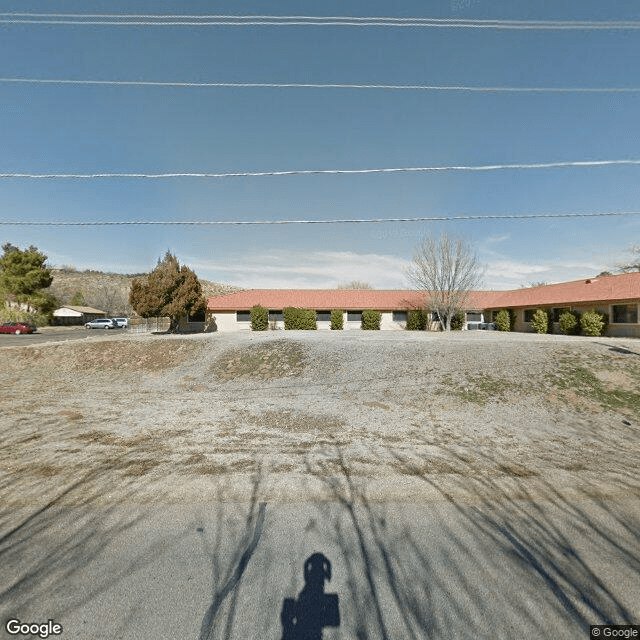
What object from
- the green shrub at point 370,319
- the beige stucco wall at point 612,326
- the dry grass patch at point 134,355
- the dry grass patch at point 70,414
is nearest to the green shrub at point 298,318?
the green shrub at point 370,319

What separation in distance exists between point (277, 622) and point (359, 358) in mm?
11266

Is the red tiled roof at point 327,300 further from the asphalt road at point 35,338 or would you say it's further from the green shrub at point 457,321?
the asphalt road at point 35,338

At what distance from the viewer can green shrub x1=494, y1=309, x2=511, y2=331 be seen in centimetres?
3053

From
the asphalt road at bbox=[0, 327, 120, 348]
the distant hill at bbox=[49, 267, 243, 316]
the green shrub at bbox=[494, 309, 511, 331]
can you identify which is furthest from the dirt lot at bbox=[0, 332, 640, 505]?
the distant hill at bbox=[49, 267, 243, 316]

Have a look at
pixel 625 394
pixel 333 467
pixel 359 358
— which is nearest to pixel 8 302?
pixel 359 358

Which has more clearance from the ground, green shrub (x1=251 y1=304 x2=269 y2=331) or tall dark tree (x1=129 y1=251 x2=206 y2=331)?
tall dark tree (x1=129 y1=251 x2=206 y2=331)

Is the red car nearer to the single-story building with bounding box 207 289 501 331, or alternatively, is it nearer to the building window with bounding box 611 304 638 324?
the single-story building with bounding box 207 289 501 331

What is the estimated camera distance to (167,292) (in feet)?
87.7

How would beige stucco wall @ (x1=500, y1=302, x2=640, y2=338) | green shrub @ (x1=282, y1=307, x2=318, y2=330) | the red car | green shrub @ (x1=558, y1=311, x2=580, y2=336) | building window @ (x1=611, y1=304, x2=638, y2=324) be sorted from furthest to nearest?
the red car
green shrub @ (x1=282, y1=307, x2=318, y2=330)
green shrub @ (x1=558, y1=311, x2=580, y2=336)
building window @ (x1=611, y1=304, x2=638, y2=324)
beige stucco wall @ (x1=500, y1=302, x2=640, y2=338)

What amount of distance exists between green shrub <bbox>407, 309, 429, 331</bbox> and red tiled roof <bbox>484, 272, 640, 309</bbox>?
7.30 metres

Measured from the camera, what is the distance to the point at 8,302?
42.5 m

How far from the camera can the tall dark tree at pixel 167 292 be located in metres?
26.1

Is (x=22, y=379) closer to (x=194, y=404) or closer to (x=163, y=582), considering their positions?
(x=194, y=404)

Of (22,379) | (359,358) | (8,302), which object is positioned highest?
(8,302)
